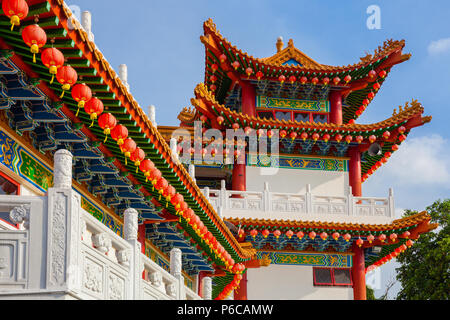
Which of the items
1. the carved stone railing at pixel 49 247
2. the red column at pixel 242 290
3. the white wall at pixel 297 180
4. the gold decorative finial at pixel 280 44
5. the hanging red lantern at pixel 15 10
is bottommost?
the carved stone railing at pixel 49 247

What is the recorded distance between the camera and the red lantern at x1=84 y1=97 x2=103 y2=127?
378 inches

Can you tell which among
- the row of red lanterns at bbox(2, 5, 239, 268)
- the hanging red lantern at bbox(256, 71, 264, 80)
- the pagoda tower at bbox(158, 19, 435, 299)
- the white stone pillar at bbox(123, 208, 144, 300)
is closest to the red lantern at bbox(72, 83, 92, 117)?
the row of red lanterns at bbox(2, 5, 239, 268)

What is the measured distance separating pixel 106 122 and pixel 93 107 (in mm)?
549

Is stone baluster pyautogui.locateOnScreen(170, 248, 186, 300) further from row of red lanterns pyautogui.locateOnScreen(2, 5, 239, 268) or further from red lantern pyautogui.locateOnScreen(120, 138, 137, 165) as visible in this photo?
red lantern pyautogui.locateOnScreen(120, 138, 137, 165)

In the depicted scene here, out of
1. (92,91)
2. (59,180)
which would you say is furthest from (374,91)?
(59,180)

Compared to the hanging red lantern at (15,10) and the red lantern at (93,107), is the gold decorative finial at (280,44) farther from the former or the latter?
the hanging red lantern at (15,10)

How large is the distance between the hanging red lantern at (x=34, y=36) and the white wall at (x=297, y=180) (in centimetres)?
1618

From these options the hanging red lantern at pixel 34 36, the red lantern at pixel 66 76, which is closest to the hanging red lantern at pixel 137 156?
the red lantern at pixel 66 76

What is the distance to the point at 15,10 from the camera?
24.3 ft

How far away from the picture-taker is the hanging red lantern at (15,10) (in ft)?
24.1

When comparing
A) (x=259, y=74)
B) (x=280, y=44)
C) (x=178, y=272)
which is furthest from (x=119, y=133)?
(x=280, y=44)

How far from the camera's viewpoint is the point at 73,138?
35.4ft
